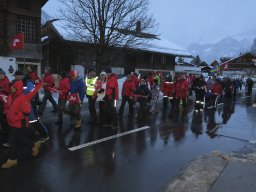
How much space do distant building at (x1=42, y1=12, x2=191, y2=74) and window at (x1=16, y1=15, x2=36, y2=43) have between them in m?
2.37

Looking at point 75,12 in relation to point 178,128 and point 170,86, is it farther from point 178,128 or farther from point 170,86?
point 178,128

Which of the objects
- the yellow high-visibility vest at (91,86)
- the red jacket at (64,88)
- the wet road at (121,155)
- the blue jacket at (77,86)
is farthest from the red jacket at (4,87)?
the yellow high-visibility vest at (91,86)

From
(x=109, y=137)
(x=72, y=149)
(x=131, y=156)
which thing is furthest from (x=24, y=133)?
(x=109, y=137)

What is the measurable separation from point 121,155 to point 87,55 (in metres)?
15.2

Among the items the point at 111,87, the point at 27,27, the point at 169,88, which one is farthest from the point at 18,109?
the point at 27,27

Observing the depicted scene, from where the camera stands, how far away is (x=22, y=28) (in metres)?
23.0

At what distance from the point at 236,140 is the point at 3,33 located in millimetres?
16894

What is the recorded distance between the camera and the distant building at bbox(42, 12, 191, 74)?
71.1ft

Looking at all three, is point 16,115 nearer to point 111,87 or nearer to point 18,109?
point 18,109

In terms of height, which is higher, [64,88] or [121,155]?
[64,88]

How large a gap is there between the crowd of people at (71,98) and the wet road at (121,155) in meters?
0.36

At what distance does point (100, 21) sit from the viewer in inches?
751

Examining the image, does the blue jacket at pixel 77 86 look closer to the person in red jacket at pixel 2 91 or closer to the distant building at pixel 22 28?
the person in red jacket at pixel 2 91

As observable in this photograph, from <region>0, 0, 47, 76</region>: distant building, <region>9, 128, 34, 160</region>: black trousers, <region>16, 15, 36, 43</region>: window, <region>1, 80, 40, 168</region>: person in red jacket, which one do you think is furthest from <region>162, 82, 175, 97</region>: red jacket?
<region>16, 15, 36, 43</region>: window
